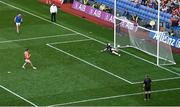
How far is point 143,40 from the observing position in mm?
47094

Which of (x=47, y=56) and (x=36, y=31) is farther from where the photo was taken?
(x=36, y=31)

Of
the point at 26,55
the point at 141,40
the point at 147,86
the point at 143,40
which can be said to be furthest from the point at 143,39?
the point at 147,86

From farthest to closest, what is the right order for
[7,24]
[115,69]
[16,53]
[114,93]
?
[7,24] → [16,53] → [115,69] → [114,93]

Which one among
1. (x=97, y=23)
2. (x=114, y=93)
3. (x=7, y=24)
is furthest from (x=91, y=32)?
(x=114, y=93)

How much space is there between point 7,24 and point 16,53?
792 cm

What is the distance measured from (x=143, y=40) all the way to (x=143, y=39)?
0.24 feet

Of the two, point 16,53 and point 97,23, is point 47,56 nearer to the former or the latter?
point 16,53

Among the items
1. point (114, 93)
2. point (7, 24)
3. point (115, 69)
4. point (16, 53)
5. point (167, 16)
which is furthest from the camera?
point (7, 24)

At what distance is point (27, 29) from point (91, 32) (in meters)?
4.80

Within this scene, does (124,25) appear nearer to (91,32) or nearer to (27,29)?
(91,32)

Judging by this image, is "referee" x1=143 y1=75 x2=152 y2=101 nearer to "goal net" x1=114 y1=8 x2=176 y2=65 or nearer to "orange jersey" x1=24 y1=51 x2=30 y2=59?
"goal net" x1=114 y1=8 x2=176 y2=65

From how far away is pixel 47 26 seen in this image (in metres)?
53.6

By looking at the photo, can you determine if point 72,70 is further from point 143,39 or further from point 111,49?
point 143,39

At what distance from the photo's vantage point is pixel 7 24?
5394 centimetres
